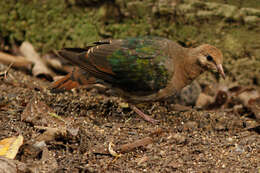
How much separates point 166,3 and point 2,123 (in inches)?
113

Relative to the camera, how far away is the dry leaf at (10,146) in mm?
3189

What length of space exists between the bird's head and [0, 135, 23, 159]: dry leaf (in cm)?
229

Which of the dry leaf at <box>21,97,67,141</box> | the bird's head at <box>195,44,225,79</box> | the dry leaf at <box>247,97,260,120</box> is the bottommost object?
the dry leaf at <box>247,97,260,120</box>

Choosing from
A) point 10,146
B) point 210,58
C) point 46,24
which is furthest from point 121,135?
point 46,24

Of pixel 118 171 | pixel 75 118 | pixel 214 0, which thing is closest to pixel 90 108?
pixel 75 118

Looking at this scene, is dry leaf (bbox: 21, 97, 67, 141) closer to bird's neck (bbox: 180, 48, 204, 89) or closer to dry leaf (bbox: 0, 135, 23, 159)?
dry leaf (bbox: 0, 135, 23, 159)

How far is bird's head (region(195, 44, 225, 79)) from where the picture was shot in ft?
14.5

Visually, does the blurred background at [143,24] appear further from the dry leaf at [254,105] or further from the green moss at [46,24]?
the dry leaf at [254,105]

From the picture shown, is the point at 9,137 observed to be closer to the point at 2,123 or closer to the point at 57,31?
the point at 2,123

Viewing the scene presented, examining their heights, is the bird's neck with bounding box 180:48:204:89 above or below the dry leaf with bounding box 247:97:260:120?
above

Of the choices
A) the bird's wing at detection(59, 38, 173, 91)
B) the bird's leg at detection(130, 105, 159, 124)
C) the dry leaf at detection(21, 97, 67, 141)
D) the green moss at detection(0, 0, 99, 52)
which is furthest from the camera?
the green moss at detection(0, 0, 99, 52)

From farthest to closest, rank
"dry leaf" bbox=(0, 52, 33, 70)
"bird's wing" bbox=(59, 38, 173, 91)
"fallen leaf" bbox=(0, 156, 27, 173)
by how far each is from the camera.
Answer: "dry leaf" bbox=(0, 52, 33, 70) < "bird's wing" bbox=(59, 38, 173, 91) < "fallen leaf" bbox=(0, 156, 27, 173)

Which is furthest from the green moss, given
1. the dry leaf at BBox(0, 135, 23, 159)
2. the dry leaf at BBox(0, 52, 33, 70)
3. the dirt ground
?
the dry leaf at BBox(0, 135, 23, 159)

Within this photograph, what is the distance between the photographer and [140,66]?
436cm
